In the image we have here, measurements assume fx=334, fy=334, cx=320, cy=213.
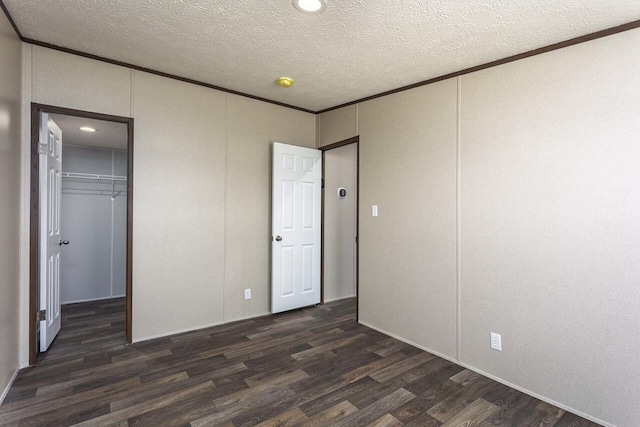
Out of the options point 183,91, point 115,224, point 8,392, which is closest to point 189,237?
point 183,91

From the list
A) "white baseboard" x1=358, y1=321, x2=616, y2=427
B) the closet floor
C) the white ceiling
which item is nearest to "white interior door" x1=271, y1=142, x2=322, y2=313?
"white baseboard" x1=358, y1=321, x2=616, y2=427

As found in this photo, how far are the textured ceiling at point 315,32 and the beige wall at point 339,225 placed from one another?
63.8 inches

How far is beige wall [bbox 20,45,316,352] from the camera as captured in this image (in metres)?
2.80

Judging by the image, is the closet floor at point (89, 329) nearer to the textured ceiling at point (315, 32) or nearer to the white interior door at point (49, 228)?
the white interior door at point (49, 228)

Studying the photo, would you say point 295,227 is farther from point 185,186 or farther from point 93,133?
point 93,133

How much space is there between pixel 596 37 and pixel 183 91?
3.31 metres

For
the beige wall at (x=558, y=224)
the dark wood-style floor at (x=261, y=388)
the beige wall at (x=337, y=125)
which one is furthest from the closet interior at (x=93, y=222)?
the beige wall at (x=558, y=224)

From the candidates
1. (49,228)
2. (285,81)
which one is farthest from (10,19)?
(285,81)

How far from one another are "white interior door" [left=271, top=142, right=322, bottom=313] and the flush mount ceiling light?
0.75m

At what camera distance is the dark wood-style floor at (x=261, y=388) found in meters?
2.04

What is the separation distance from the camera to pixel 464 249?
109 inches

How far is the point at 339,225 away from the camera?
4.70m

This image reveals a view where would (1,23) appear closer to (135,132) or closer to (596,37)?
(135,132)

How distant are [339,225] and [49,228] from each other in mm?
3183
